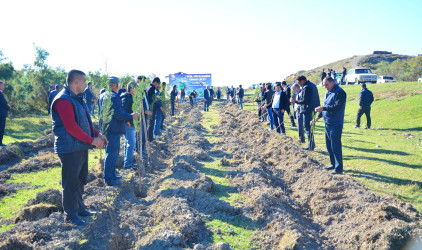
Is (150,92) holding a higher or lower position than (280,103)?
higher

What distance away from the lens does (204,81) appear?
3206 cm

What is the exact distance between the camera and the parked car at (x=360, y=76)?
98.5 ft

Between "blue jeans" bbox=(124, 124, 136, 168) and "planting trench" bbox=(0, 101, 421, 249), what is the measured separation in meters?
0.40

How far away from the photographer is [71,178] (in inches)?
153

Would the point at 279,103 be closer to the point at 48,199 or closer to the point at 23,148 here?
the point at 48,199

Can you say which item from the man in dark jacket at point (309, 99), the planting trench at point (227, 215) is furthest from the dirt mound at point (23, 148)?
the man in dark jacket at point (309, 99)

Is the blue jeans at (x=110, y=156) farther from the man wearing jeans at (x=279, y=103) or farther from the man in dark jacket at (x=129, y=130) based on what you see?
the man wearing jeans at (x=279, y=103)

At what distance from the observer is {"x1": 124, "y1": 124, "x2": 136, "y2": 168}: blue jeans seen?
6668 mm

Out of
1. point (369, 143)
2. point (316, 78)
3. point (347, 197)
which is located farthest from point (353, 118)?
point (316, 78)

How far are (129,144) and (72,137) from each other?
10.1 feet

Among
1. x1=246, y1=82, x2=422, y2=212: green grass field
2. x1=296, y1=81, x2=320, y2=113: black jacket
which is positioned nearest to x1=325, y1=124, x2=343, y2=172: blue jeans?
x1=246, y1=82, x2=422, y2=212: green grass field

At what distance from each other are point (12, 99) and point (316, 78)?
44.0 m

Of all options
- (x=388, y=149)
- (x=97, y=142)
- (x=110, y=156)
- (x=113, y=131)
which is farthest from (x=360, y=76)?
(x=97, y=142)

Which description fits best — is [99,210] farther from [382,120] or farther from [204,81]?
[204,81]
